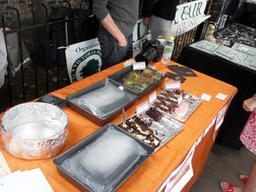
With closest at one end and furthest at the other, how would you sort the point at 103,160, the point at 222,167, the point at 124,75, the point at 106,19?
the point at 103,160, the point at 124,75, the point at 106,19, the point at 222,167

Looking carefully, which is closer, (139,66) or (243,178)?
(139,66)

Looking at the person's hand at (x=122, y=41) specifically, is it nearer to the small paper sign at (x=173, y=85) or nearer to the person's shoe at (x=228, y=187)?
the small paper sign at (x=173, y=85)

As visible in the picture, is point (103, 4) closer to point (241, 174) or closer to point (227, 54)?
point (227, 54)

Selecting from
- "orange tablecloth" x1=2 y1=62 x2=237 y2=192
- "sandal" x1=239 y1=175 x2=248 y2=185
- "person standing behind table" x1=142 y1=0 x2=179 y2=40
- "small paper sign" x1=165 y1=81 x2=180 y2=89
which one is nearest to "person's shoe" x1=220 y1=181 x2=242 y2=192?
"sandal" x1=239 y1=175 x2=248 y2=185

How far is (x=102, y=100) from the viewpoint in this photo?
3.73 feet

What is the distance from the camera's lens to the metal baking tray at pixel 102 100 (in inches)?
41.8

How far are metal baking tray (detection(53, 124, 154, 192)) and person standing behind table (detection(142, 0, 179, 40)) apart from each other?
1582 millimetres

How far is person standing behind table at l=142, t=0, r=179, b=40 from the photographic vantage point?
2.22 meters

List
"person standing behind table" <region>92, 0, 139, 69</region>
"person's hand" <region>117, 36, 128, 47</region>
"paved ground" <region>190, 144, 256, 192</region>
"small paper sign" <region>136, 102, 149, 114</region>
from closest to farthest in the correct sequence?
"small paper sign" <region>136, 102, 149, 114</region> → "person standing behind table" <region>92, 0, 139, 69</region> → "person's hand" <region>117, 36, 128, 47</region> → "paved ground" <region>190, 144, 256, 192</region>

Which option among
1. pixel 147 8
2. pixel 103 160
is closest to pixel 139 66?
pixel 103 160

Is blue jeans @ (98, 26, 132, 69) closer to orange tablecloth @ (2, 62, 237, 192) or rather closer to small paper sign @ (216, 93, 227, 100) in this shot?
orange tablecloth @ (2, 62, 237, 192)

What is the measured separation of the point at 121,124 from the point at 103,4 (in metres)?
0.79

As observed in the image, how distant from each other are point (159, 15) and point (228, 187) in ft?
5.10

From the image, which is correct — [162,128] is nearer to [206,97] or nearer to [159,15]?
[206,97]
